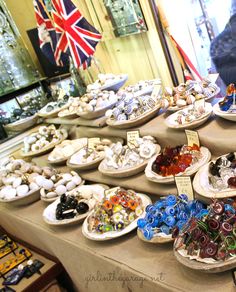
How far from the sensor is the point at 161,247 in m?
1.43

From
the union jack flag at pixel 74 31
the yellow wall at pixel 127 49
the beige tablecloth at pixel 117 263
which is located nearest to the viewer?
the beige tablecloth at pixel 117 263

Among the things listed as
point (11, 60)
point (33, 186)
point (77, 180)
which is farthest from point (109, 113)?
point (11, 60)

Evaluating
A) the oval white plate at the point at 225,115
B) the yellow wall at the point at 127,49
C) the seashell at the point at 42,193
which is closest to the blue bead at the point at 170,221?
the oval white plate at the point at 225,115

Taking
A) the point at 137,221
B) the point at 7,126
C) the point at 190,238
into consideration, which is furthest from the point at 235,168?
the point at 7,126

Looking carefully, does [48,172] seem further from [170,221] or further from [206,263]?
[206,263]

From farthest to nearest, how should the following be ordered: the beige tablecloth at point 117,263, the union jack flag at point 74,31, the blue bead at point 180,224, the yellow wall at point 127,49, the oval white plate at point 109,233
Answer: the yellow wall at point 127,49, the union jack flag at point 74,31, the oval white plate at point 109,233, the blue bead at point 180,224, the beige tablecloth at point 117,263

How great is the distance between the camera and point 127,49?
11.6ft

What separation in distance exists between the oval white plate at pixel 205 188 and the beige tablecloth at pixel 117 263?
28cm

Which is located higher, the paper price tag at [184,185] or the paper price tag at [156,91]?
the paper price tag at [156,91]

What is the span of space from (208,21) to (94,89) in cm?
107

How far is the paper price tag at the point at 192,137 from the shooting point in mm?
1735

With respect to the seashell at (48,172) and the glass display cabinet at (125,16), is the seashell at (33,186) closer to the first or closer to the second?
the seashell at (48,172)

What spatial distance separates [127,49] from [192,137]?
2048 mm

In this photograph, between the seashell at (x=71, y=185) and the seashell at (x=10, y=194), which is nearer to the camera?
the seashell at (x=71, y=185)
